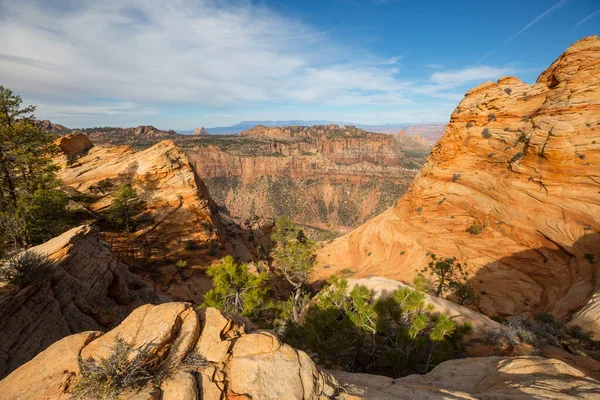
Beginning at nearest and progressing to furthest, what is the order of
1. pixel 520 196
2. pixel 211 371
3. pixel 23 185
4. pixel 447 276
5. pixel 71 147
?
pixel 211 371, pixel 23 185, pixel 520 196, pixel 447 276, pixel 71 147

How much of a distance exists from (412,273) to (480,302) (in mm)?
8062

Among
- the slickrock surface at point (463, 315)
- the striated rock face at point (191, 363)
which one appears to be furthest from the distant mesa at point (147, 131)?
the striated rock face at point (191, 363)

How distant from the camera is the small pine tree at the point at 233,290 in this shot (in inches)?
434

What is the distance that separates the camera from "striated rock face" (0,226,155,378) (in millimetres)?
8609

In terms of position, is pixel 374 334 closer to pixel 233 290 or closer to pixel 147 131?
pixel 233 290

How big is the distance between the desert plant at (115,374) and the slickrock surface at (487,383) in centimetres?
385

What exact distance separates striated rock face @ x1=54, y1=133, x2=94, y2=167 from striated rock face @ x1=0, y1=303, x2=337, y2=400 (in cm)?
3479

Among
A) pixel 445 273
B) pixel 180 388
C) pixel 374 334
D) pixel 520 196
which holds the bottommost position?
pixel 445 273

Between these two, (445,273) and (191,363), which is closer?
(191,363)

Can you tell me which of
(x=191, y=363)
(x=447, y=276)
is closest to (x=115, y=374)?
(x=191, y=363)

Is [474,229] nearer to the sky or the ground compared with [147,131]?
nearer to the ground

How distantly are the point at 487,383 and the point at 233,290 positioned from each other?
372 inches

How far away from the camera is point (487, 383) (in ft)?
22.5

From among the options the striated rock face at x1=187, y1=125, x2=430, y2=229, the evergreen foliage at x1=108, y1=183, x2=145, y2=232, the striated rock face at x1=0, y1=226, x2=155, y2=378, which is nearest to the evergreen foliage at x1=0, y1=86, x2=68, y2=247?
the striated rock face at x1=0, y1=226, x2=155, y2=378
